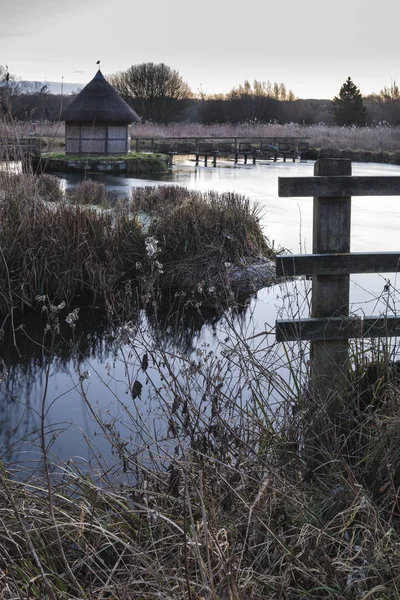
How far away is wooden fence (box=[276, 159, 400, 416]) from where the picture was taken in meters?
3.50

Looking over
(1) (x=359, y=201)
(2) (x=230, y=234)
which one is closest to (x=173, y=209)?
(2) (x=230, y=234)

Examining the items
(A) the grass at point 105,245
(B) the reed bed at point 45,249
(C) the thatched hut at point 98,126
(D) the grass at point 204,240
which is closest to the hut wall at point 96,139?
(C) the thatched hut at point 98,126

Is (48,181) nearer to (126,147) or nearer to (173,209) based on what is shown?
(173,209)

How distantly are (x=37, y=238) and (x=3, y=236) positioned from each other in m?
0.31

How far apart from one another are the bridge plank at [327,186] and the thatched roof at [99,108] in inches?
958

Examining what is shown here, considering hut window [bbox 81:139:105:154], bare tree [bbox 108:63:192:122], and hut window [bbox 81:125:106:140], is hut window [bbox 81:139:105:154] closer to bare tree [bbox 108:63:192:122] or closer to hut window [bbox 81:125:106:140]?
hut window [bbox 81:125:106:140]

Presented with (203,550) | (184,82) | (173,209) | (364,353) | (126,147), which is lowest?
(203,550)

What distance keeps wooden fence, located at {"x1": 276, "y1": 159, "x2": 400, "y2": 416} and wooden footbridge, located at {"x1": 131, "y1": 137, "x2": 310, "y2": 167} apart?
1206 inches

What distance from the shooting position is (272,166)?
31531mm

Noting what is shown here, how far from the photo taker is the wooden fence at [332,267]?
3.50 m

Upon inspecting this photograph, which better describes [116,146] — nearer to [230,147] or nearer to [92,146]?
[92,146]

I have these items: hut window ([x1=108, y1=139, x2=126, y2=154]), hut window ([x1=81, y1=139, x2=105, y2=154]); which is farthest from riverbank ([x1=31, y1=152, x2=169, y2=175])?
hut window ([x1=108, y1=139, x2=126, y2=154])

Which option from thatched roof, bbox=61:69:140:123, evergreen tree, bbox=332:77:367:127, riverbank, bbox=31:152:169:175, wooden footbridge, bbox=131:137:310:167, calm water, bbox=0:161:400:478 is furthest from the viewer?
evergreen tree, bbox=332:77:367:127

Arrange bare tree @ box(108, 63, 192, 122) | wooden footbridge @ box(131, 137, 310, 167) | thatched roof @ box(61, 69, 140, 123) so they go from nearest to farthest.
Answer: thatched roof @ box(61, 69, 140, 123) → wooden footbridge @ box(131, 137, 310, 167) → bare tree @ box(108, 63, 192, 122)
